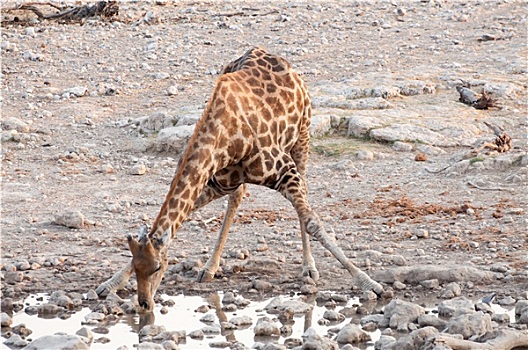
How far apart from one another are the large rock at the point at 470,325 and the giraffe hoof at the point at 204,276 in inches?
82.1

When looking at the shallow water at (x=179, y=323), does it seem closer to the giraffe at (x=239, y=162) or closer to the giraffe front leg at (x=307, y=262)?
the giraffe at (x=239, y=162)

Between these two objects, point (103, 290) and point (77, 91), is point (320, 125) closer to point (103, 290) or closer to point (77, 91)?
point (77, 91)

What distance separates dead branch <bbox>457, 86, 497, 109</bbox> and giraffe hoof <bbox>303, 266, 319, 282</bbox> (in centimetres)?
586

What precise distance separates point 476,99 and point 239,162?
6.39 metres

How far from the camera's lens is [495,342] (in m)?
5.76

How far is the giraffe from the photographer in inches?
258

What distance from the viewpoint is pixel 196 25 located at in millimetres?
17797

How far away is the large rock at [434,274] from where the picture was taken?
7.32 metres

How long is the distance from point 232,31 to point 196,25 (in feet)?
2.44

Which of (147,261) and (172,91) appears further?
(172,91)

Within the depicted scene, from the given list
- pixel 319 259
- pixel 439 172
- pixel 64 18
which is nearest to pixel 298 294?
pixel 319 259

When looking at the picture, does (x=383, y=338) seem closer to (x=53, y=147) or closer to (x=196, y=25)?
(x=53, y=147)

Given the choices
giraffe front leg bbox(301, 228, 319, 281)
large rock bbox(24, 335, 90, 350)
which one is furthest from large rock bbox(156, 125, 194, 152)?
large rock bbox(24, 335, 90, 350)

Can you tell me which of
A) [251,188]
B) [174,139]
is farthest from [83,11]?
[251,188]
